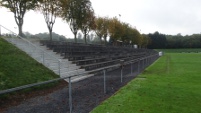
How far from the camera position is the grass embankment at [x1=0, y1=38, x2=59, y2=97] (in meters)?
11.1

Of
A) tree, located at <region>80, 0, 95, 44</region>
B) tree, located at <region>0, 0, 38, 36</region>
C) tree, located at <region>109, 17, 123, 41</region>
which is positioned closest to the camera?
tree, located at <region>0, 0, 38, 36</region>

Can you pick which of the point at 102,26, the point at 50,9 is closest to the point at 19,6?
the point at 50,9

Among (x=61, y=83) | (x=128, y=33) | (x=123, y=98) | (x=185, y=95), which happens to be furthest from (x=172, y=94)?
(x=128, y=33)

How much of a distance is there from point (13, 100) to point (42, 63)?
22.0 ft

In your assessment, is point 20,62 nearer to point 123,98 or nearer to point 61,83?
point 61,83

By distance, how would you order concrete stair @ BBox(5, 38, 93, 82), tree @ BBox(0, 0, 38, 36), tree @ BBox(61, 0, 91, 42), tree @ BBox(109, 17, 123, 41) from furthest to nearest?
tree @ BBox(109, 17, 123, 41) → tree @ BBox(61, 0, 91, 42) → tree @ BBox(0, 0, 38, 36) → concrete stair @ BBox(5, 38, 93, 82)

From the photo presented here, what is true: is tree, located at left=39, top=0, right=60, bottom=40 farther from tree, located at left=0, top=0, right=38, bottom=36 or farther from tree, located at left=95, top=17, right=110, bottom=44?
tree, located at left=95, top=17, right=110, bottom=44

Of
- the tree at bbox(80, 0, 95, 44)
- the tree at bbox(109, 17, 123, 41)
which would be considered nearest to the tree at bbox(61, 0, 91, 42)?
the tree at bbox(80, 0, 95, 44)

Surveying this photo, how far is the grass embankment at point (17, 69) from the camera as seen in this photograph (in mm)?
11148

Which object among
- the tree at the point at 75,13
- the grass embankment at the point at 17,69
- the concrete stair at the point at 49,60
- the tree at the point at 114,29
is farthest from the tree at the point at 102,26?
the grass embankment at the point at 17,69

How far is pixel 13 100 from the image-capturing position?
9.34 meters

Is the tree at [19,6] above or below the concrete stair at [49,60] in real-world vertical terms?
above

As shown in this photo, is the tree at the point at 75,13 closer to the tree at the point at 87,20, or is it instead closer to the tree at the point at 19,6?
the tree at the point at 87,20

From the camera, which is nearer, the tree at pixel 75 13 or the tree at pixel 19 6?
the tree at pixel 19 6
